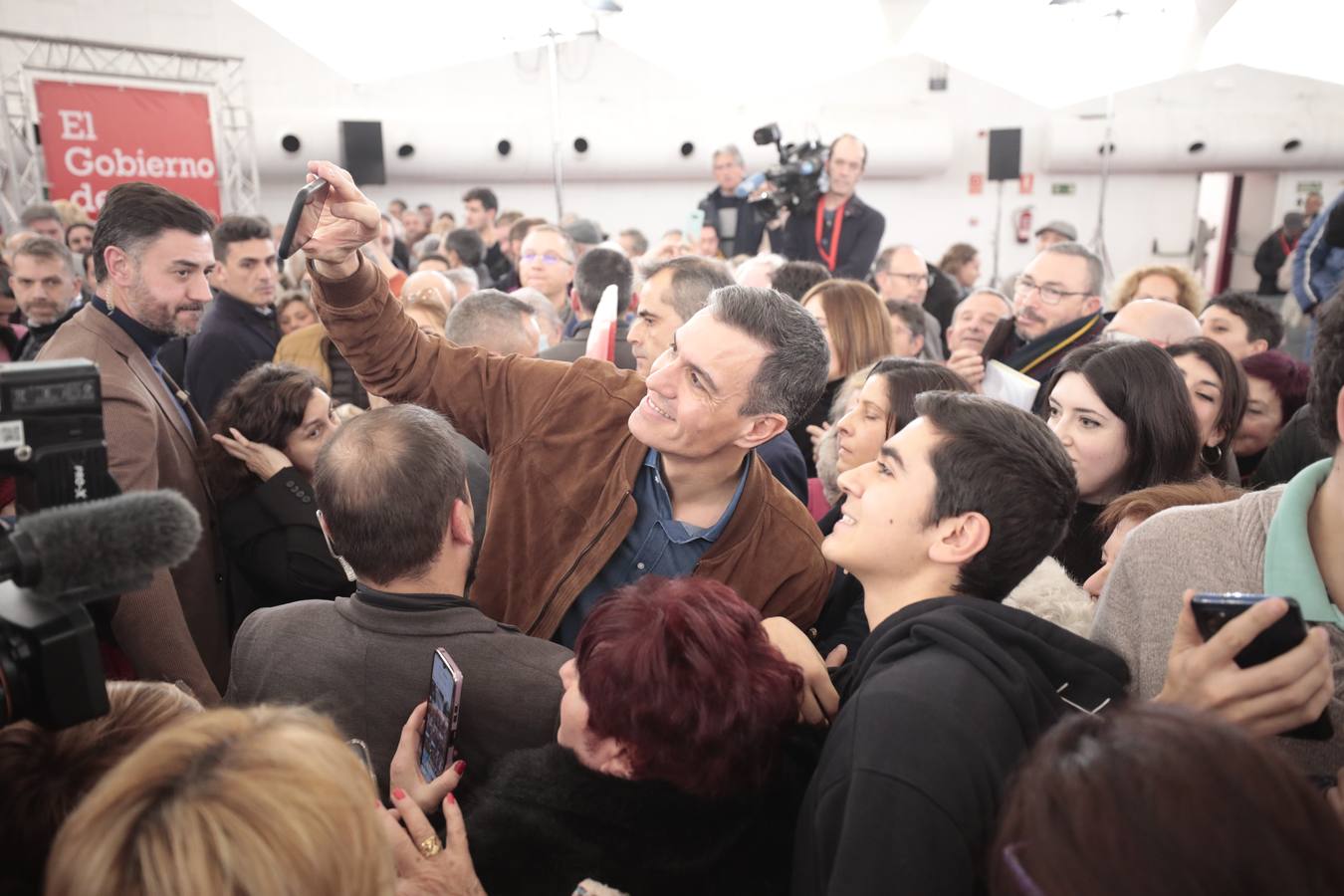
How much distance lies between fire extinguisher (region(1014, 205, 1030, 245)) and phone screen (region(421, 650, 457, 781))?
12943 millimetres

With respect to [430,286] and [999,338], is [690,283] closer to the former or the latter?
[999,338]

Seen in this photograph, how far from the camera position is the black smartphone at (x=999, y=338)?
3609mm

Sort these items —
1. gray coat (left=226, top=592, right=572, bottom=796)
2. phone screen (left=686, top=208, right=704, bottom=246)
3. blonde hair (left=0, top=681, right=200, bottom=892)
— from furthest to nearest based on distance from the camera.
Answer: phone screen (left=686, top=208, right=704, bottom=246) → gray coat (left=226, top=592, right=572, bottom=796) → blonde hair (left=0, top=681, right=200, bottom=892)

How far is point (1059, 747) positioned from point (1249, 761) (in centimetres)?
13

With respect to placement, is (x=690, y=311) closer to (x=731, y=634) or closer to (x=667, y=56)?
(x=731, y=634)

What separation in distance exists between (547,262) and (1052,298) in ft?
8.38

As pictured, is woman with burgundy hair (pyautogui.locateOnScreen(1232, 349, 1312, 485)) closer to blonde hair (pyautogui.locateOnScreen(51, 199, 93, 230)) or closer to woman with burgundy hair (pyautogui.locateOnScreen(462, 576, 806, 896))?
woman with burgundy hair (pyautogui.locateOnScreen(462, 576, 806, 896))

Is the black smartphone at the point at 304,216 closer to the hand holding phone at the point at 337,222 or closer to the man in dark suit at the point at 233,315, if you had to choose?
the hand holding phone at the point at 337,222

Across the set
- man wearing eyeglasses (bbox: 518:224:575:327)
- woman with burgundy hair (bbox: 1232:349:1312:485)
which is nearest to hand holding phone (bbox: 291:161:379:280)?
woman with burgundy hair (bbox: 1232:349:1312:485)

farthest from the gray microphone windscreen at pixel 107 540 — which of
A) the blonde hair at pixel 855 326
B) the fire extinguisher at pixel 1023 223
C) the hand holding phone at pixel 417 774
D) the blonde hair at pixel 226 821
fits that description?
the fire extinguisher at pixel 1023 223

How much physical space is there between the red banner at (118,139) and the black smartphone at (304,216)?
682cm

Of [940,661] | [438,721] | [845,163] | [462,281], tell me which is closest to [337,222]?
[438,721]

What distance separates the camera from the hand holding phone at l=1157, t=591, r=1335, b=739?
39.6 inches

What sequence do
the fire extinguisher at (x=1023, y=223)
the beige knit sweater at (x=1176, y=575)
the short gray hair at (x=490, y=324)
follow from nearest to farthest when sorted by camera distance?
the beige knit sweater at (x=1176, y=575) → the short gray hair at (x=490, y=324) → the fire extinguisher at (x=1023, y=223)
